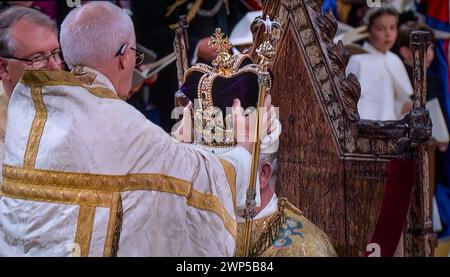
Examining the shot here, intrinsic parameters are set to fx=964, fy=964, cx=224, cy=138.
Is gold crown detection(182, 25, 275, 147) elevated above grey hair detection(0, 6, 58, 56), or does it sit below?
below

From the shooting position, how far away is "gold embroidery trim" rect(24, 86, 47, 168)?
2.55m

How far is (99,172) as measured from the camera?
2498 millimetres

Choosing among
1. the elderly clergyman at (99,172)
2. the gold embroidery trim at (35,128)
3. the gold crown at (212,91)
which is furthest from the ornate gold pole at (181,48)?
the gold embroidery trim at (35,128)

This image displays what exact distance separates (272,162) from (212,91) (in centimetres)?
31

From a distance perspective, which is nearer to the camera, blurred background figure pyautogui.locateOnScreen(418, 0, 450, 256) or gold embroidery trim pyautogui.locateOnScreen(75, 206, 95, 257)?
gold embroidery trim pyautogui.locateOnScreen(75, 206, 95, 257)

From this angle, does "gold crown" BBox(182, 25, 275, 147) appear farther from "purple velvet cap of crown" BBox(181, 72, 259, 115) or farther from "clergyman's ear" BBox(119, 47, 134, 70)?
"clergyman's ear" BBox(119, 47, 134, 70)

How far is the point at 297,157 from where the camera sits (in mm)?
2945

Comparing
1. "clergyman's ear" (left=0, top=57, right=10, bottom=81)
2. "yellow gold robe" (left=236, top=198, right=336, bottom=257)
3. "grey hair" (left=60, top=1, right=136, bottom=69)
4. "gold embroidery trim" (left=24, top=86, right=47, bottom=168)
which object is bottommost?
"yellow gold robe" (left=236, top=198, right=336, bottom=257)

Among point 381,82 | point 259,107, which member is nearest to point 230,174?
point 259,107

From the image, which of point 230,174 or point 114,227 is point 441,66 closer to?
point 230,174

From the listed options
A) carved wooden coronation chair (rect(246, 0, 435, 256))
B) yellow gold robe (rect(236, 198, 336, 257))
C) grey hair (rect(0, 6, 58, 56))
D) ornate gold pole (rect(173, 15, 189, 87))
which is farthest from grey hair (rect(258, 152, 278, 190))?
grey hair (rect(0, 6, 58, 56))

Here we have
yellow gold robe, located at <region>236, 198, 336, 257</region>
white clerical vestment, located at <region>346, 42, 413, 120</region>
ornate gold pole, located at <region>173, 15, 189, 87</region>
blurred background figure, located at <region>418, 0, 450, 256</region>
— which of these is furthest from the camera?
blurred background figure, located at <region>418, 0, 450, 256</region>

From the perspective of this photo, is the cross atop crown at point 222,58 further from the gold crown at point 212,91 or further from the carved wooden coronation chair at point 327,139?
the carved wooden coronation chair at point 327,139

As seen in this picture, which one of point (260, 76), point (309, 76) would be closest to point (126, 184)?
point (260, 76)
